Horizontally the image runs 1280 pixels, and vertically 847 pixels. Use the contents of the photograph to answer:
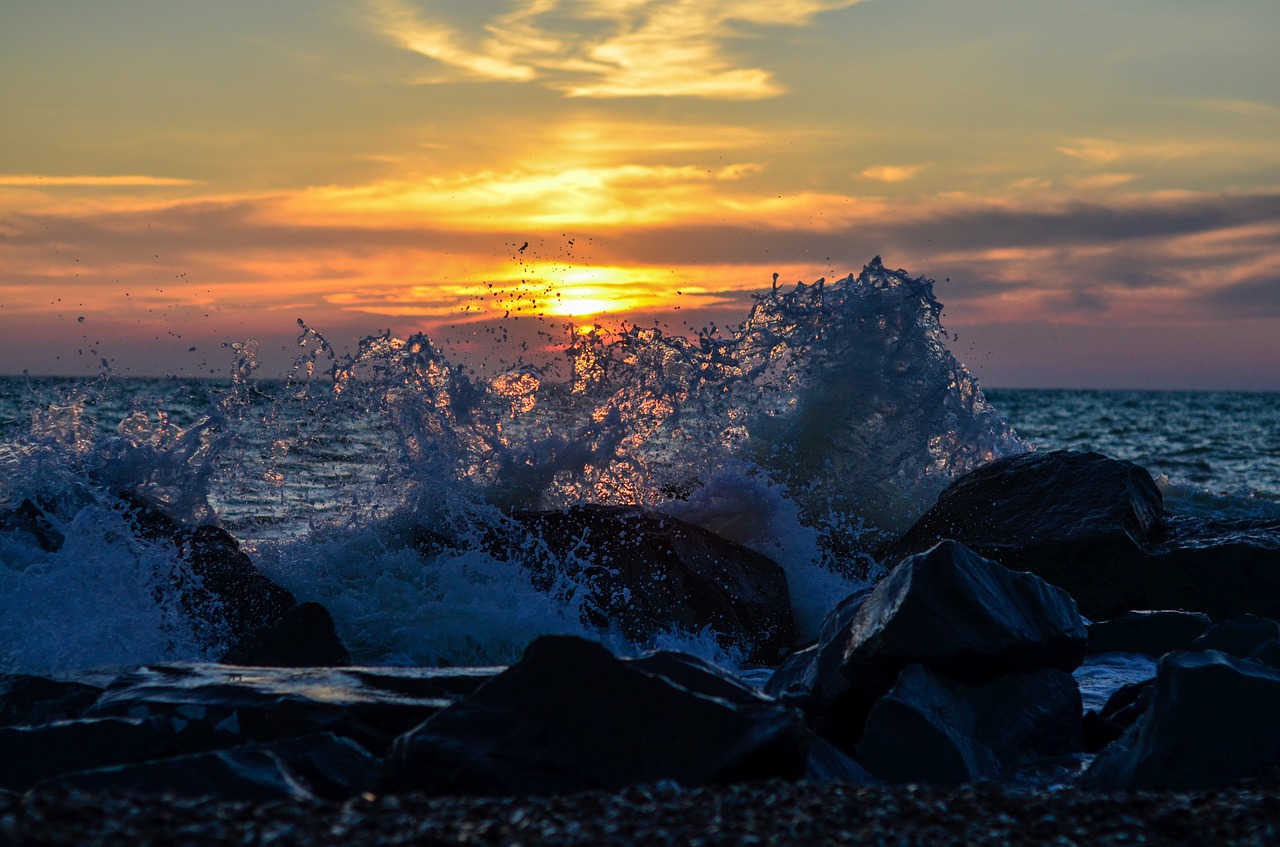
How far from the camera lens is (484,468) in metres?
8.16

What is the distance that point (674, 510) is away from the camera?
8.55 metres

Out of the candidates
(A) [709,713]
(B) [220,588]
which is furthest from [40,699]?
(A) [709,713]

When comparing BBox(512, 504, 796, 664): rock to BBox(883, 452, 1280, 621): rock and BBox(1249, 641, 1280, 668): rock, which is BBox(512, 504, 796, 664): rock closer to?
BBox(883, 452, 1280, 621): rock

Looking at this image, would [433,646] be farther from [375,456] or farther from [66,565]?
[375,456]

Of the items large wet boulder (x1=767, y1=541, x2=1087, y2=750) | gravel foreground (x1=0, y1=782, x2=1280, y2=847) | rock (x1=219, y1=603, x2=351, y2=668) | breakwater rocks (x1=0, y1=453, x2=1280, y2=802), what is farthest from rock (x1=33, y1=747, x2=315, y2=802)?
rock (x1=219, y1=603, x2=351, y2=668)

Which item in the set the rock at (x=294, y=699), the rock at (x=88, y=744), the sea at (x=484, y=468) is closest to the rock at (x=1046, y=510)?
the sea at (x=484, y=468)

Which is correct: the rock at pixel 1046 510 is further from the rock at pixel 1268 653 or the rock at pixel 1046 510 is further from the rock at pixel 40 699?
the rock at pixel 40 699

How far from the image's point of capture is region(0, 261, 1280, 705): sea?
20.4 ft

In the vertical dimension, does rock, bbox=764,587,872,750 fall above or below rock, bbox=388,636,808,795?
below

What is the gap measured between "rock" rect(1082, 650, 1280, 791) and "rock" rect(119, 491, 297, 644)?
14.1 ft

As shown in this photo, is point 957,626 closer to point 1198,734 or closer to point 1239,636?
point 1198,734

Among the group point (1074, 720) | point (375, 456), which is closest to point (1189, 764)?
point (1074, 720)

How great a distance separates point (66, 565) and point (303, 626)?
6.20 feet

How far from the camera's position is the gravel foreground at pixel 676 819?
90.2 inches
